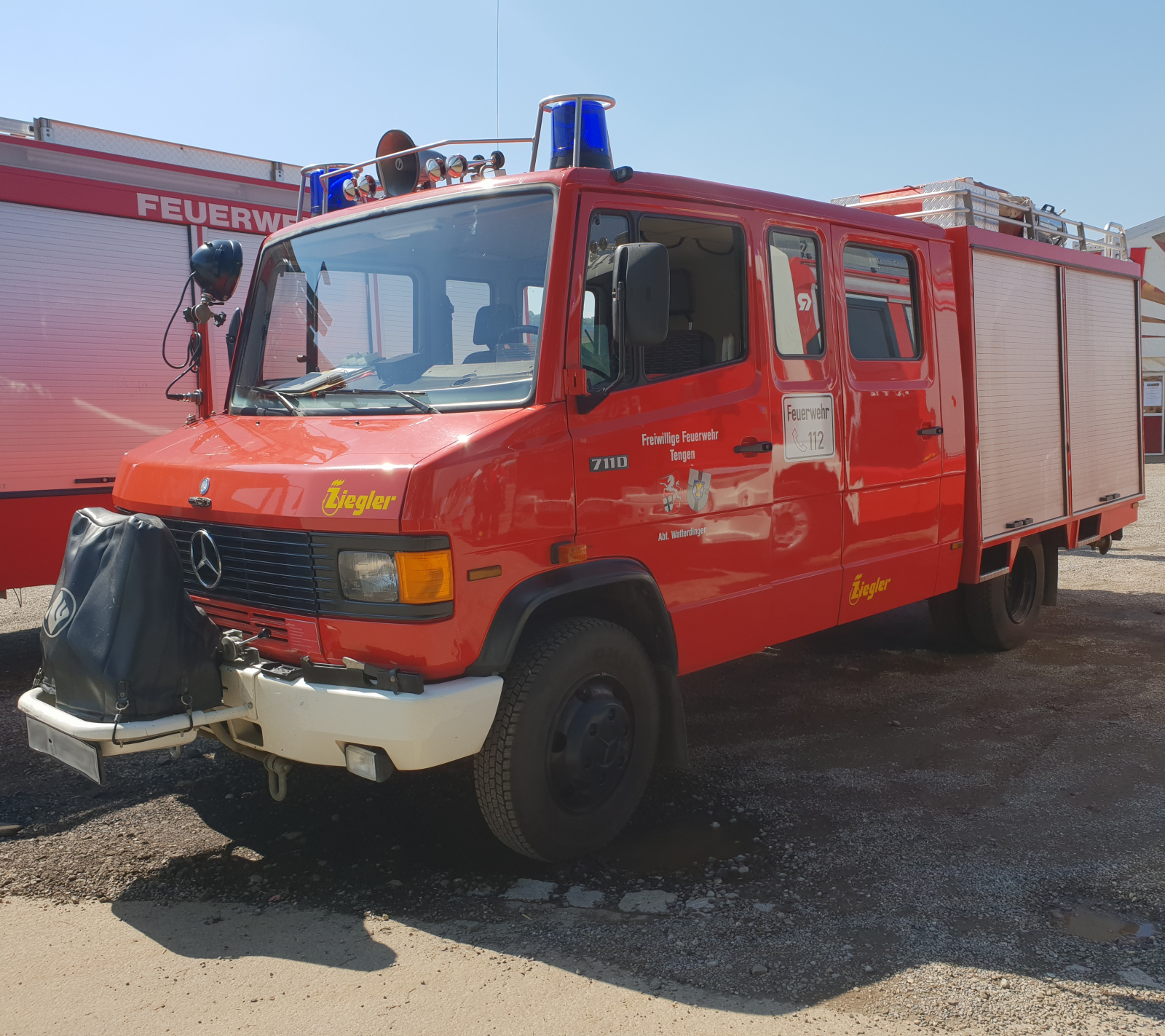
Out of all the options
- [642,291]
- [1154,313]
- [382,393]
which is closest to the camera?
[642,291]

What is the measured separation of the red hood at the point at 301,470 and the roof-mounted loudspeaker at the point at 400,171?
3.95 ft

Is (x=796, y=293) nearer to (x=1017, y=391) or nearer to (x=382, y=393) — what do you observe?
(x=382, y=393)

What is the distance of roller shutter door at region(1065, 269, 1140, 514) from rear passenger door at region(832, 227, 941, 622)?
210 cm

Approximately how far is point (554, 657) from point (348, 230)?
2.08 metres

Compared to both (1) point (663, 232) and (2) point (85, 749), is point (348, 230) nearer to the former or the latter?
(1) point (663, 232)

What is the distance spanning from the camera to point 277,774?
3.67m

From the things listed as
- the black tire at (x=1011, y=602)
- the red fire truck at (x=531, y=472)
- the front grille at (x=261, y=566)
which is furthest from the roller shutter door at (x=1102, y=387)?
the front grille at (x=261, y=566)

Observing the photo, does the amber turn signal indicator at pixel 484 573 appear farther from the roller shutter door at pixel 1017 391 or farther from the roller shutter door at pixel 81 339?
the roller shutter door at pixel 81 339

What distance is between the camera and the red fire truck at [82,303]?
580cm

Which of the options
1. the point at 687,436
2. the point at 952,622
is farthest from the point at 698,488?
the point at 952,622

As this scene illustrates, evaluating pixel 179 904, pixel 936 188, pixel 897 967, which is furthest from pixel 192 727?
pixel 936 188

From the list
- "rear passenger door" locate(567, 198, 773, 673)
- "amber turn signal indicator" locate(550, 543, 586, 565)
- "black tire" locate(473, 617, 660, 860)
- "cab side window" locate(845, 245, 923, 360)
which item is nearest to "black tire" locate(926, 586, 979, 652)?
"cab side window" locate(845, 245, 923, 360)

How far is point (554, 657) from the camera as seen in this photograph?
3492mm

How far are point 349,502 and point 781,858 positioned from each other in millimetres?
2041
